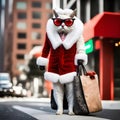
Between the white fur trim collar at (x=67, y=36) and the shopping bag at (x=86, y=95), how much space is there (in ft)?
2.14

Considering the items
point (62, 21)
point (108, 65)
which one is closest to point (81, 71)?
point (62, 21)

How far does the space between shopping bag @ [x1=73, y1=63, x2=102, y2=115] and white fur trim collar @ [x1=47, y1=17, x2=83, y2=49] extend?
0.65 m

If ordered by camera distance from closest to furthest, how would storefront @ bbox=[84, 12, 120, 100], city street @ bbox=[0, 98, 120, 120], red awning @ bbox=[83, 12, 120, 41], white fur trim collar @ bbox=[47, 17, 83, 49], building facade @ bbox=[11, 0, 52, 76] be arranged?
1. city street @ bbox=[0, 98, 120, 120]
2. white fur trim collar @ bbox=[47, 17, 83, 49]
3. red awning @ bbox=[83, 12, 120, 41]
4. storefront @ bbox=[84, 12, 120, 100]
5. building facade @ bbox=[11, 0, 52, 76]

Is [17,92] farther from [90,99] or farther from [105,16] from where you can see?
[90,99]

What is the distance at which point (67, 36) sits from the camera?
8242 millimetres

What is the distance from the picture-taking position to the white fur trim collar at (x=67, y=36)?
816 centimetres

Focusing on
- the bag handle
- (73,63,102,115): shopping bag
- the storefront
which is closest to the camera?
(73,63,102,115): shopping bag

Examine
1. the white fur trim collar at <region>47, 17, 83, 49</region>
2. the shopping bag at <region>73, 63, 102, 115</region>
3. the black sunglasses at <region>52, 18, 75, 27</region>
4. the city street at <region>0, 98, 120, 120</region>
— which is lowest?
the city street at <region>0, 98, 120, 120</region>

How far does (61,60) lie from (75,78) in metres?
0.42

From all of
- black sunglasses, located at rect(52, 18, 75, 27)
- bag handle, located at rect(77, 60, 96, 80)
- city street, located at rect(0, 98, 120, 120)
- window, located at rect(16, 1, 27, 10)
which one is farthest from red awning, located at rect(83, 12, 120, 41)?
window, located at rect(16, 1, 27, 10)

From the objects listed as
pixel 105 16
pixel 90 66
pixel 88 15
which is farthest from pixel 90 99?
pixel 88 15

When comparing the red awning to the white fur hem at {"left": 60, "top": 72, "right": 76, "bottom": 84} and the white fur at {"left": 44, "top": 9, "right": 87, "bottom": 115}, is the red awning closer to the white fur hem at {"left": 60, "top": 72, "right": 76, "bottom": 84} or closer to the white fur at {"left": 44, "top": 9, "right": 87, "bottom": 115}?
the white fur at {"left": 44, "top": 9, "right": 87, "bottom": 115}

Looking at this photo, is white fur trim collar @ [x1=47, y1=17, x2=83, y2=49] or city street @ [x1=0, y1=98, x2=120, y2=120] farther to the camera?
white fur trim collar @ [x1=47, y1=17, x2=83, y2=49]

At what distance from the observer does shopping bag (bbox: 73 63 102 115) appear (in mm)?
7832
